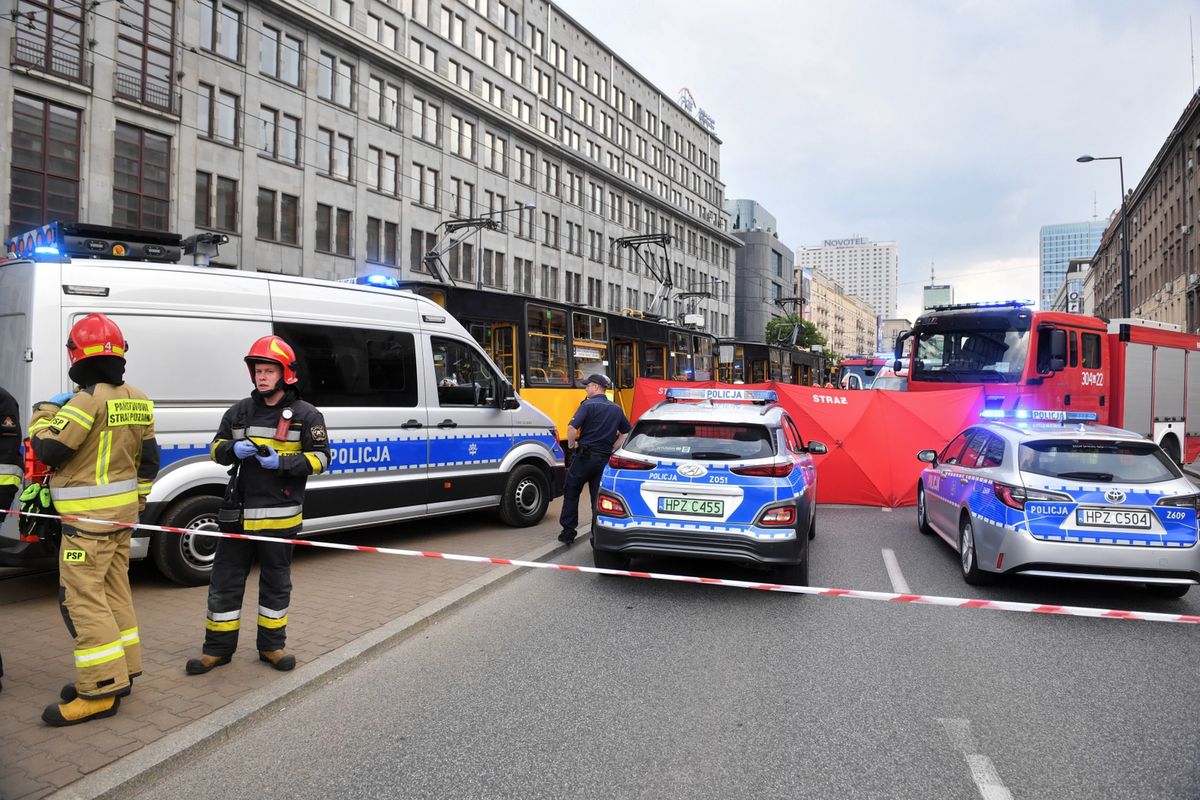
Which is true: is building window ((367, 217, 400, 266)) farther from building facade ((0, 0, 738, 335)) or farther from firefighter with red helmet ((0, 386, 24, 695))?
firefighter with red helmet ((0, 386, 24, 695))

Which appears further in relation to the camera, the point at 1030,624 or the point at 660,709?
the point at 1030,624

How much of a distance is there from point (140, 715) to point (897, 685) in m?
3.83

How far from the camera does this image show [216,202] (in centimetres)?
2962

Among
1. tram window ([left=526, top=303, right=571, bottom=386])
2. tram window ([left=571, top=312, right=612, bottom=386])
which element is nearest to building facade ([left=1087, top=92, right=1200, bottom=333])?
tram window ([left=571, top=312, right=612, bottom=386])

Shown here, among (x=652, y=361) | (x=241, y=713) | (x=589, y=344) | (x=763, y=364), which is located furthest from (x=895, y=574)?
(x=763, y=364)

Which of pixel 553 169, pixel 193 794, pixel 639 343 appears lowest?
pixel 193 794

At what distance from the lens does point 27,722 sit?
371cm

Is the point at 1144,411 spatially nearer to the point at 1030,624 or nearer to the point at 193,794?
the point at 1030,624

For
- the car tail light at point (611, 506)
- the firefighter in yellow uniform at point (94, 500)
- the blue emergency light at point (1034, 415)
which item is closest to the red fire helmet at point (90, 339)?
the firefighter in yellow uniform at point (94, 500)

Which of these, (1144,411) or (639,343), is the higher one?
(639,343)

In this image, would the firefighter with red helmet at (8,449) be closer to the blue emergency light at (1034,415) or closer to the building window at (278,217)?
the blue emergency light at (1034,415)

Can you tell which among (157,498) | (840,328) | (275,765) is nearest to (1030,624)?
(275,765)

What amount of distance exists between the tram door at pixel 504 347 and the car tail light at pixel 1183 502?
29.9 ft

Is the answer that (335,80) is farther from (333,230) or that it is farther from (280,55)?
(333,230)
